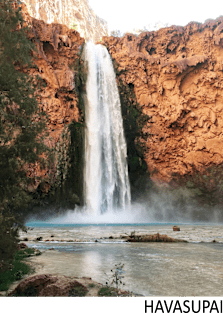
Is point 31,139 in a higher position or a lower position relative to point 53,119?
lower

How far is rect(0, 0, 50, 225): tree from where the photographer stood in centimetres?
493

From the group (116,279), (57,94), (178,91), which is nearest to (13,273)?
(116,279)

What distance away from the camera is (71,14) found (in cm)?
7175

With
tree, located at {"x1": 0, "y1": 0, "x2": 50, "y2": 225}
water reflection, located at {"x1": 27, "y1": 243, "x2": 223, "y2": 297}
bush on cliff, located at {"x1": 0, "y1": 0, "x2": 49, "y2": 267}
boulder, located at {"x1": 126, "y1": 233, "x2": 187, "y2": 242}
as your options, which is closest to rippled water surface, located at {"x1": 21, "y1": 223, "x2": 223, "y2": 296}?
water reflection, located at {"x1": 27, "y1": 243, "x2": 223, "y2": 297}

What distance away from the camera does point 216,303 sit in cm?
322

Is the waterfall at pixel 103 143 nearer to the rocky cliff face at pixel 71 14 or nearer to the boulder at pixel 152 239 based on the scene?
the boulder at pixel 152 239

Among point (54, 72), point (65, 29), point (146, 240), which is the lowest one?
point (146, 240)

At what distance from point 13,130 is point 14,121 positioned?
0.81 ft

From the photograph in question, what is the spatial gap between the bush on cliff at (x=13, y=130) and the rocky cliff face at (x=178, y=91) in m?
26.4

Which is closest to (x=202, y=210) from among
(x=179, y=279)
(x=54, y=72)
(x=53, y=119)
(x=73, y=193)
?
(x=73, y=193)

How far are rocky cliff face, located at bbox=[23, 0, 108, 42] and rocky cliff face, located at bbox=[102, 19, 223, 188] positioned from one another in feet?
116

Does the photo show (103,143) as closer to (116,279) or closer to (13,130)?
(13,130)

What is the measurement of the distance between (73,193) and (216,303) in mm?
23793

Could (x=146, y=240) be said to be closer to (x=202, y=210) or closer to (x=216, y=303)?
(x=216, y=303)
